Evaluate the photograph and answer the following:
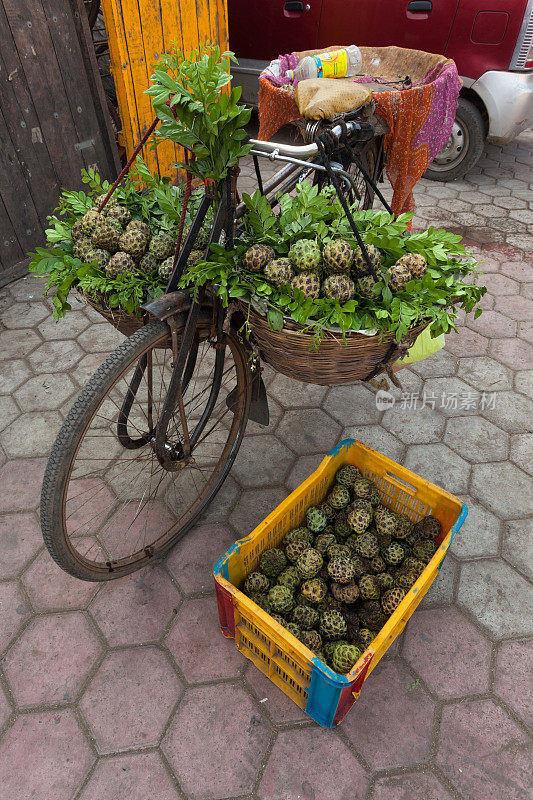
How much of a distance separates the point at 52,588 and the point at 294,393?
6.23 ft

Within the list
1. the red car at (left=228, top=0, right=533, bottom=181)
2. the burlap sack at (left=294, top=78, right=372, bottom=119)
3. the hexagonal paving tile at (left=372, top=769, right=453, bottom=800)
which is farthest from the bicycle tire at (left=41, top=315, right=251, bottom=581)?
the red car at (left=228, top=0, right=533, bottom=181)

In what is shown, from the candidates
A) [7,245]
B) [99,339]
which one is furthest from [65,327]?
[7,245]

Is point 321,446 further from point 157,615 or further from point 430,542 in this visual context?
point 157,615

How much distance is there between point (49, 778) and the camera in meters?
1.93

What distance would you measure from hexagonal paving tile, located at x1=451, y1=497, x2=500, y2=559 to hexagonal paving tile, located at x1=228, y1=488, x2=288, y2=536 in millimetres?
967

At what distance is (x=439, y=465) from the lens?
3.08 metres

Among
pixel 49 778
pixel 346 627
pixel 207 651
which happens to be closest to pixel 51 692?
pixel 49 778

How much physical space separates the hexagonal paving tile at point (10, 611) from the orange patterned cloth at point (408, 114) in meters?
3.26

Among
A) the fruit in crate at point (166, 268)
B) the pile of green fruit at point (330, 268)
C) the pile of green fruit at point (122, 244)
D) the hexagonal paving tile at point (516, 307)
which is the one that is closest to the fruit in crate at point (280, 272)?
the pile of green fruit at point (330, 268)

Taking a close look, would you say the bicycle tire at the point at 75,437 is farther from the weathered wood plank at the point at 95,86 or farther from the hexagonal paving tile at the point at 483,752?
the weathered wood plank at the point at 95,86

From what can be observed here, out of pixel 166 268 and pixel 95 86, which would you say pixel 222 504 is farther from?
pixel 95 86

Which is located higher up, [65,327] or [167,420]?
[167,420]

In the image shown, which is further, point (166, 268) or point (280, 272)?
point (166, 268)

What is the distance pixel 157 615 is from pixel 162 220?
177 centimetres
